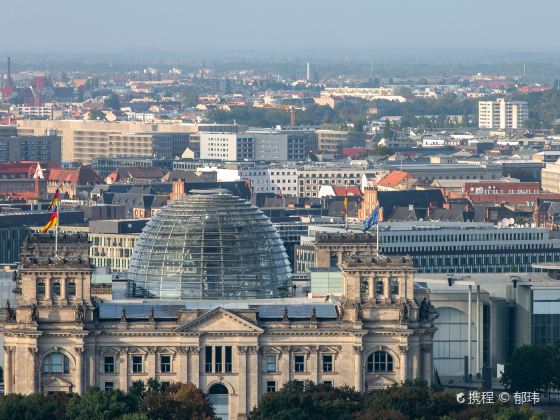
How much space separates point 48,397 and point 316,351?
10.9 metres

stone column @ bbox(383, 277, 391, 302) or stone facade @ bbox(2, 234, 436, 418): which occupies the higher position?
stone column @ bbox(383, 277, 391, 302)

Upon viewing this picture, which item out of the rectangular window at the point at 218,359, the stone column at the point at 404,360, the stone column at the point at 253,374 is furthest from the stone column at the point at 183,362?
the stone column at the point at 404,360

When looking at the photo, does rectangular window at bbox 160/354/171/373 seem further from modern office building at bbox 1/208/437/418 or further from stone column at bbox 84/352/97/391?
stone column at bbox 84/352/97/391

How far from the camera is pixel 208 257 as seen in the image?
109 metres

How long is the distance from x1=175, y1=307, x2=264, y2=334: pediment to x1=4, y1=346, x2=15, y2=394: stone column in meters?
5.94

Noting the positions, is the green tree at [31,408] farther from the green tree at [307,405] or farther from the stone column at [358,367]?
the stone column at [358,367]

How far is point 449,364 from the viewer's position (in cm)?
11944

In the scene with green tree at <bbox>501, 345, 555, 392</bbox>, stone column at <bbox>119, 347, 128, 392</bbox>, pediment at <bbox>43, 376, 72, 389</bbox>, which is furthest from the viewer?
green tree at <bbox>501, 345, 555, 392</bbox>

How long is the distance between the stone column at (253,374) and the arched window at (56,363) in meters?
6.30

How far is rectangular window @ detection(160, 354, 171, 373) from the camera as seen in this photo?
348 feet

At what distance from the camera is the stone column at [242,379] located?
106 metres

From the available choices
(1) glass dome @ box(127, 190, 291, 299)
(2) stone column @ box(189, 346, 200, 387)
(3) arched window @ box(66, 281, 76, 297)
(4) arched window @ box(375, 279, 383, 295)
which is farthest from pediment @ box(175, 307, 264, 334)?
(4) arched window @ box(375, 279, 383, 295)

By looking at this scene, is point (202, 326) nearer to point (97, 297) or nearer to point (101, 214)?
point (97, 297)

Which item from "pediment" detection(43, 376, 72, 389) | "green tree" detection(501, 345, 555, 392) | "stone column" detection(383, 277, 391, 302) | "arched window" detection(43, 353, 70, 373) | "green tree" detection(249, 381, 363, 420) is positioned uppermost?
"stone column" detection(383, 277, 391, 302)
